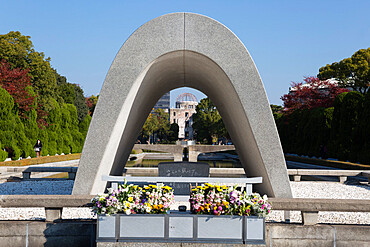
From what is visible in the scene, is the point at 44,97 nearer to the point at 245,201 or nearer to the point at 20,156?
the point at 20,156

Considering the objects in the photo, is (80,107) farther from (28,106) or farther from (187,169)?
(187,169)

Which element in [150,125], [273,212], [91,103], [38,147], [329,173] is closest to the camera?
[273,212]

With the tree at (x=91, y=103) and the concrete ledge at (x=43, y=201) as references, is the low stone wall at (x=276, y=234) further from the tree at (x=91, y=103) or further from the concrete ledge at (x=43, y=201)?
the tree at (x=91, y=103)

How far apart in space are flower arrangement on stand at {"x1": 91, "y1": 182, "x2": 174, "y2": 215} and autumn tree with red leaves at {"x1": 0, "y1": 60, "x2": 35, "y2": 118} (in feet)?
73.7

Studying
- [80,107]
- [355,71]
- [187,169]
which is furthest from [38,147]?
[355,71]

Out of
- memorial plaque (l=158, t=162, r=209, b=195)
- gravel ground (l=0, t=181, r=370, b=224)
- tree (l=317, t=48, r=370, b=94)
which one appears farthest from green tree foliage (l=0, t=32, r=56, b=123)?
tree (l=317, t=48, r=370, b=94)

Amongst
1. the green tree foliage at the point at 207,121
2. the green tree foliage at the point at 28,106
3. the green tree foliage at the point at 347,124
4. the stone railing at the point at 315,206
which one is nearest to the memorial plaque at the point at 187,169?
the stone railing at the point at 315,206

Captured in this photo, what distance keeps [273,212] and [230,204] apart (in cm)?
357

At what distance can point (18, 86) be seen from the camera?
25.0 meters

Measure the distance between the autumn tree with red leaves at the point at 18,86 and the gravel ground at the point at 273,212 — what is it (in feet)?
46.0

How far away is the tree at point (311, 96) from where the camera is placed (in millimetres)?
33031

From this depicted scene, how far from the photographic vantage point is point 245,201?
15.8ft

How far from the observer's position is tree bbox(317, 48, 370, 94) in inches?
1398

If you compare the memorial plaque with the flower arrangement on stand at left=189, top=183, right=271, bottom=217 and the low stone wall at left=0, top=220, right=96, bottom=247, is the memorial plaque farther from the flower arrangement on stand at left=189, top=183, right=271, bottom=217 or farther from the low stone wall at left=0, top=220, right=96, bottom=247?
the flower arrangement on stand at left=189, top=183, right=271, bottom=217
